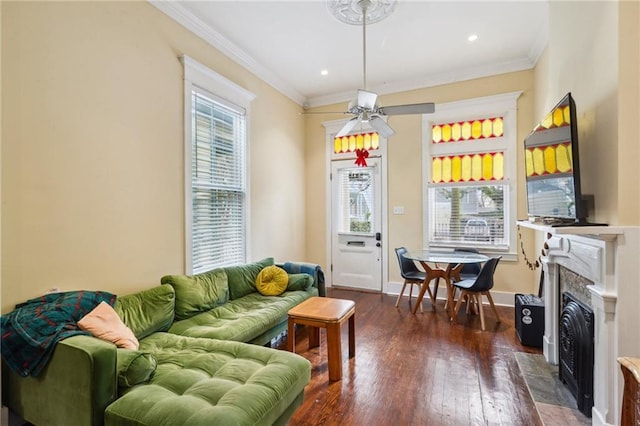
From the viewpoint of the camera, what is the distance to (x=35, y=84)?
2.00m

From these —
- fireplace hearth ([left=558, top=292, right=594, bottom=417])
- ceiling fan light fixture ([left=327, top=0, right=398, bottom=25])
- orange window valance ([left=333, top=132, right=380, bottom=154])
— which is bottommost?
fireplace hearth ([left=558, top=292, right=594, bottom=417])

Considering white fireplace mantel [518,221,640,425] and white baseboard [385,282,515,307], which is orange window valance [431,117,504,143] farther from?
white fireplace mantel [518,221,640,425]

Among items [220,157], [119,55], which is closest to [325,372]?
[220,157]

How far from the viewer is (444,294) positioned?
15.1 feet

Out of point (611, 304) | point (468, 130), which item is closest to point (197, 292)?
point (611, 304)

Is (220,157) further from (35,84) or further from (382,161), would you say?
(382,161)

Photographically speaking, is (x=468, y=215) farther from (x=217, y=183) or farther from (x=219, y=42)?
(x=219, y=42)

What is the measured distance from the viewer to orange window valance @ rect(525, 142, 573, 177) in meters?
1.98

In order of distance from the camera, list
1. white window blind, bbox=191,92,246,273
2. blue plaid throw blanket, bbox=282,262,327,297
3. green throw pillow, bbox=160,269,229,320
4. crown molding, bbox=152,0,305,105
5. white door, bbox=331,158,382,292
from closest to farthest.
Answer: green throw pillow, bbox=160,269,229,320, crown molding, bbox=152,0,305,105, white window blind, bbox=191,92,246,273, blue plaid throw blanket, bbox=282,262,327,297, white door, bbox=331,158,382,292

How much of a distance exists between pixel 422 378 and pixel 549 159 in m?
1.92

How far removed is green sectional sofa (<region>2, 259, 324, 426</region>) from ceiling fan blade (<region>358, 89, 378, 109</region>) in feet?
7.28

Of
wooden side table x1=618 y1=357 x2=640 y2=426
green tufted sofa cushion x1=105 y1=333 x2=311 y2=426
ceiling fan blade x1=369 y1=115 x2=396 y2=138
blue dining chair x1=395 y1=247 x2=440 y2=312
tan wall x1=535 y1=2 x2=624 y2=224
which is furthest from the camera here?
blue dining chair x1=395 y1=247 x2=440 y2=312

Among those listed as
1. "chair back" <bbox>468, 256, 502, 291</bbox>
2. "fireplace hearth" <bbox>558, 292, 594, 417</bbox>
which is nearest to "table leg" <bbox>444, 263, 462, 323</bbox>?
"chair back" <bbox>468, 256, 502, 291</bbox>

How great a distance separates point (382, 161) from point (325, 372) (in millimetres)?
3388
